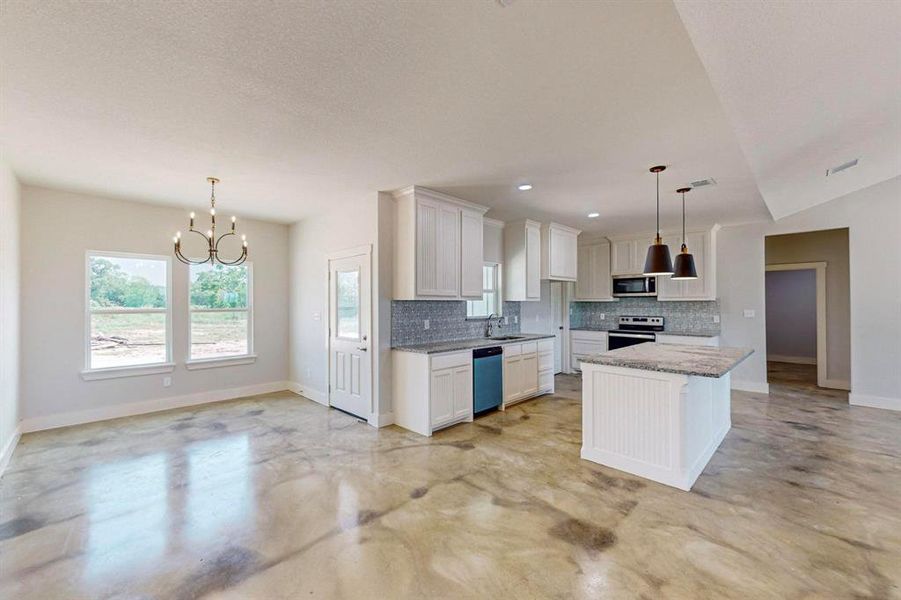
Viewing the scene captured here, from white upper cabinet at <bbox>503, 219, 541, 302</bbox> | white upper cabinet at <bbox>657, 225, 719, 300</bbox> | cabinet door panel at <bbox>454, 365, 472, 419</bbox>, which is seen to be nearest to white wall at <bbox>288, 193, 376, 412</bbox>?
cabinet door panel at <bbox>454, 365, 472, 419</bbox>

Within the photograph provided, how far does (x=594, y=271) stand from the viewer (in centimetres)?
759

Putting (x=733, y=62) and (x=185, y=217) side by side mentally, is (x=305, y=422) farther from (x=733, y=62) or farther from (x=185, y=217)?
(x=733, y=62)

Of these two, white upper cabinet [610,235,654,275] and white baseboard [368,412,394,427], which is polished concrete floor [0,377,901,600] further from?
white upper cabinet [610,235,654,275]

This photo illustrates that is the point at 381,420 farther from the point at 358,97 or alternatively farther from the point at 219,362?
the point at 358,97

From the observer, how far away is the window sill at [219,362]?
537cm

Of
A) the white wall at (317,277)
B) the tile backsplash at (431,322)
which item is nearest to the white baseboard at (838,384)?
the tile backsplash at (431,322)

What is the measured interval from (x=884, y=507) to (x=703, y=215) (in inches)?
159

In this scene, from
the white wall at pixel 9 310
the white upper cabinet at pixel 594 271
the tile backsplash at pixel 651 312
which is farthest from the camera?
the white upper cabinet at pixel 594 271

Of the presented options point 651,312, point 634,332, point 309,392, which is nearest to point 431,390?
point 309,392

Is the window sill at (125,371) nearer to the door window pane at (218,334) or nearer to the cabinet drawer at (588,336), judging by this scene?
the door window pane at (218,334)

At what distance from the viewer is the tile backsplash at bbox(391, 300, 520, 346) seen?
15.4 ft

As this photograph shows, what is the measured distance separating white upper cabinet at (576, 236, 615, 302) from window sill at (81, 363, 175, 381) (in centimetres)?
686

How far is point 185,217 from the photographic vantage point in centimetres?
534

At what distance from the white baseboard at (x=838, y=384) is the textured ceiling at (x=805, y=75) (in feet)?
13.6
